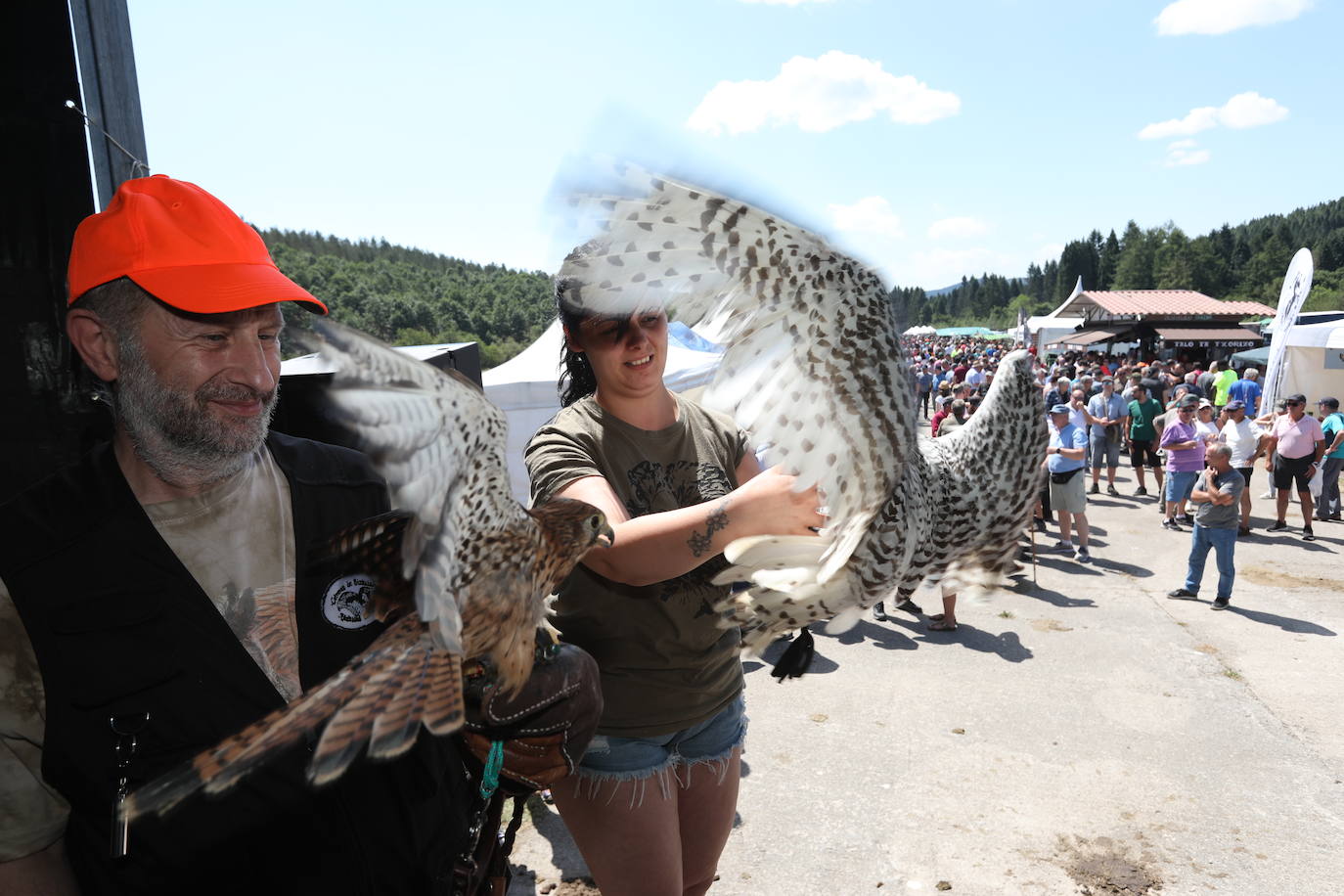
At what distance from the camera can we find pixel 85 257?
4.54ft

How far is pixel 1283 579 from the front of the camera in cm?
845

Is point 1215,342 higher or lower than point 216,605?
lower

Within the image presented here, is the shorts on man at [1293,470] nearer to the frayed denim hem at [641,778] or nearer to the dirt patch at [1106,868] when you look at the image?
the dirt patch at [1106,868]

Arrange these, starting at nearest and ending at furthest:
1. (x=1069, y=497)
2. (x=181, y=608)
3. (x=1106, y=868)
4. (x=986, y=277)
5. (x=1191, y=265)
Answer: (x=181, y=608) → (x=1106, y=868) → (x=1069, y=497) → (x=1191, y=265) → (x=986, y=277)

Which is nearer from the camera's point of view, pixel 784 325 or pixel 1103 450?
pixel 784 325

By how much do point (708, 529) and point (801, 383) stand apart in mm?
380

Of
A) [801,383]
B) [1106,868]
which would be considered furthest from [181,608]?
[1106,868]

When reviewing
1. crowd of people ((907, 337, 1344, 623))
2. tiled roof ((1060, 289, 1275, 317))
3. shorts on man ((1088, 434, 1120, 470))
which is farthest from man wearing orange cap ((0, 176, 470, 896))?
tiled roof ((1060, 289, 1275, 317))

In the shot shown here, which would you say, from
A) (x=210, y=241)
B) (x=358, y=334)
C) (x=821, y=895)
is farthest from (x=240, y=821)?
(x=821, y=895)

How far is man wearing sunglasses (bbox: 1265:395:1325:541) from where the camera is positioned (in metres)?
10.2

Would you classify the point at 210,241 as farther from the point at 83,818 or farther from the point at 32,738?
the point at 83,818

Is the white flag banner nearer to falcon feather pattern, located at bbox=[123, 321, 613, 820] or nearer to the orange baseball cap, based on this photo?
falcon feather pattern, located at bbox=[123, 321, 613, 820]

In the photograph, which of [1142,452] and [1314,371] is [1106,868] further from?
[1314,371]

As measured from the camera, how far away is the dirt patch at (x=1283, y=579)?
8219 mm
